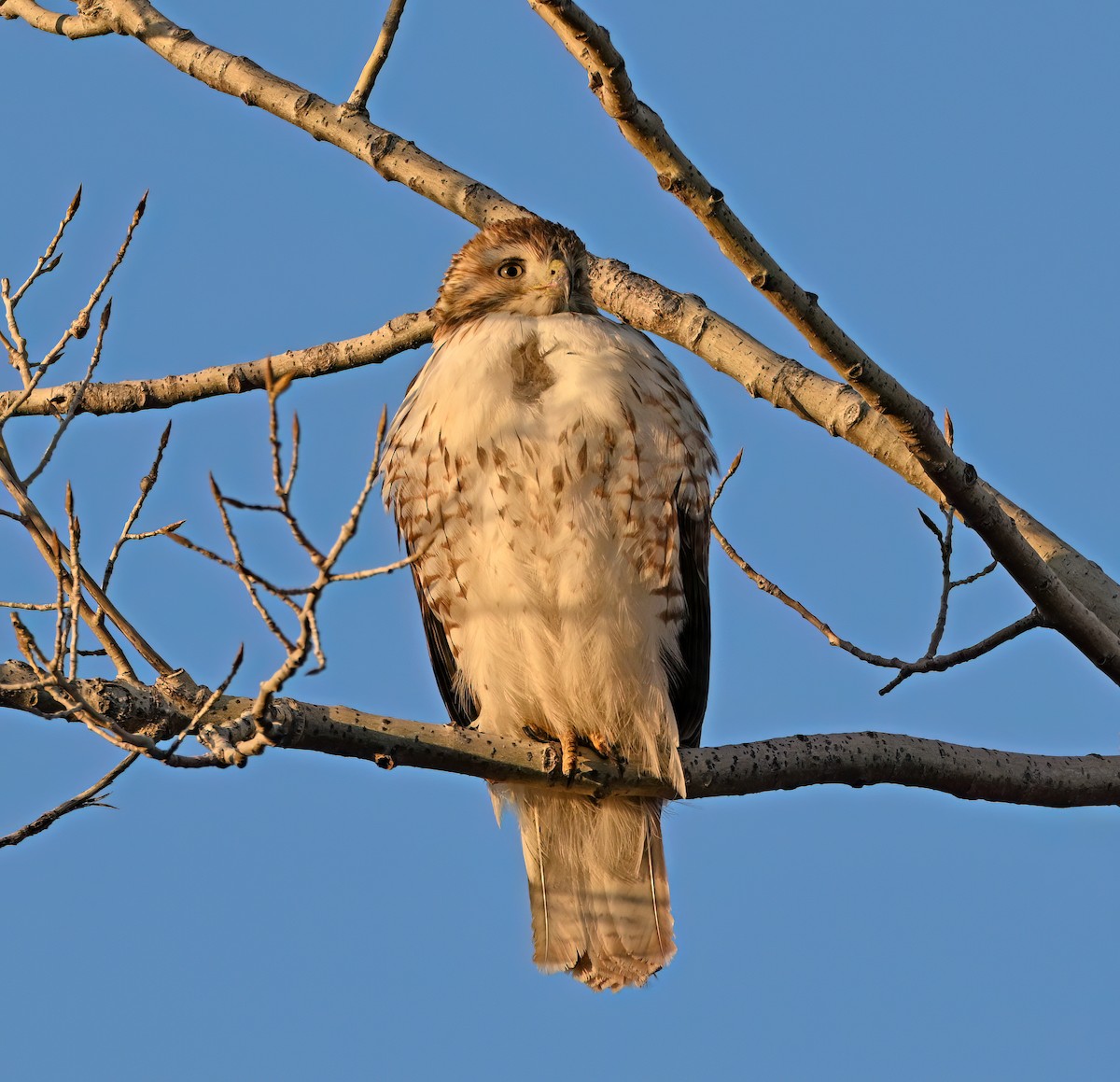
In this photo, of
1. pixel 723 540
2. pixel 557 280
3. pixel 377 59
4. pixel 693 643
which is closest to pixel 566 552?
pixel 723 540

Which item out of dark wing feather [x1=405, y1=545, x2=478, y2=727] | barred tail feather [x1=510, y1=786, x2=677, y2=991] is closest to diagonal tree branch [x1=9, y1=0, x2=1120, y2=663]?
dark wing feather [x1=405, y1=545, x2=478, y2=727]

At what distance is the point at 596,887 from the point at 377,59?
10.1 feet

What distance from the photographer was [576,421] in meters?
4.58

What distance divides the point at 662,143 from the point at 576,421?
4.51 feet

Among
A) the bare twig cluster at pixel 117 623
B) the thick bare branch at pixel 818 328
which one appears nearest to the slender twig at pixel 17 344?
the bare twig cluster at pixel 117 623

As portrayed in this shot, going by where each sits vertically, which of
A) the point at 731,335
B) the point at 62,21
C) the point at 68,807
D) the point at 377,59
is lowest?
the point at 68,807

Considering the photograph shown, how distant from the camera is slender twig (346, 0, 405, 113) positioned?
5.27m

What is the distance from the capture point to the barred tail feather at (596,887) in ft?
17.0

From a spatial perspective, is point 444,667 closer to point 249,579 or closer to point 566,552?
point 566,552

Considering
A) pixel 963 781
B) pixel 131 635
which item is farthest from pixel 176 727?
pixel 963 781

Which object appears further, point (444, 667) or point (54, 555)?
point (444, 667)

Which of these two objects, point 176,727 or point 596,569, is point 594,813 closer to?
point 596,569

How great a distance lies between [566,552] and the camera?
4613 millimetres

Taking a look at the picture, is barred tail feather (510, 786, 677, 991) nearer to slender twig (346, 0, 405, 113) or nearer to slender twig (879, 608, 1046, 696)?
slender twig (879, 608, 1046, 696)
